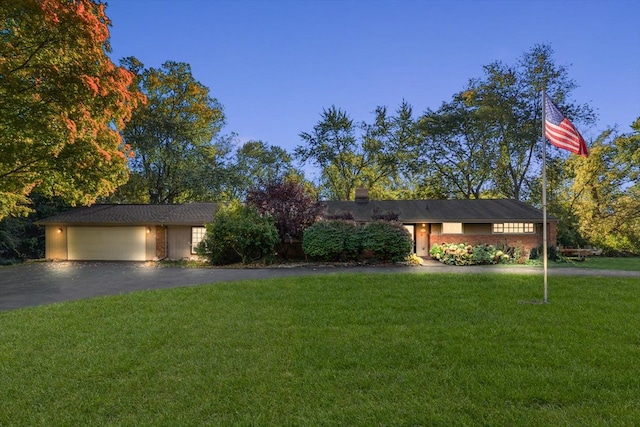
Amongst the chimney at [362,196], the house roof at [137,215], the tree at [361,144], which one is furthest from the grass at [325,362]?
the tree at [361,144]

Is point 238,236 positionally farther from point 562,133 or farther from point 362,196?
point 562,133

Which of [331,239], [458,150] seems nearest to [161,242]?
[331,239]

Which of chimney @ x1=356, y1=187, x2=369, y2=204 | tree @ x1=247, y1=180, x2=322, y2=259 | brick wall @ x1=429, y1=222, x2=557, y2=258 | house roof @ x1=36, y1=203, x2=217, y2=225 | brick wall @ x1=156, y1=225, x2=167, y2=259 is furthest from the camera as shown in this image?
chimney @ x1=356, y1=187, x2=369, y2=204

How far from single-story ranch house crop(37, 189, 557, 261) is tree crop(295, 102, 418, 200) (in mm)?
11219

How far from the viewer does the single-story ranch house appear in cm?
1877

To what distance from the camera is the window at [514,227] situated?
63.7 feet

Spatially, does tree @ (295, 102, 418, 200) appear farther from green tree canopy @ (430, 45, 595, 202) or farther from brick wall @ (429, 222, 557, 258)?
brick wall @ (429, 222, 557, 258)

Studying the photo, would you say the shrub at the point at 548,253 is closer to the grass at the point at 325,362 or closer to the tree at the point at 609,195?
the tree at the point at 609,195

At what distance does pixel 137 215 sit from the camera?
19.7m

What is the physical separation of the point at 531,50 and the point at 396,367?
29.8m

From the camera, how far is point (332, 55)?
2016cm

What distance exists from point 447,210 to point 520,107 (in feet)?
40.2

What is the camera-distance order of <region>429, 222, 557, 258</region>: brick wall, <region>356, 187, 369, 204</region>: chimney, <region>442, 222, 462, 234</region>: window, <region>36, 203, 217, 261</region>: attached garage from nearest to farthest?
<region>429, 222, 557, 258</region>: brick wall < <region>36, 203, 217, 261</region>: attached garage < <region>442, 222, 462, 234</region>: window < <region>356, 187, 369, 204</region>: chimney

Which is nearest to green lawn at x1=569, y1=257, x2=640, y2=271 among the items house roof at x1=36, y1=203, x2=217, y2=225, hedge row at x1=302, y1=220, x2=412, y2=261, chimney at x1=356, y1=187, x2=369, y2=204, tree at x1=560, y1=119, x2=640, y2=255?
tree at x1=560, y1=119, x2=640, y2=255
